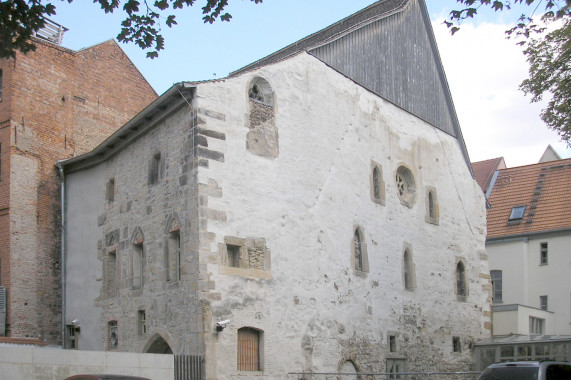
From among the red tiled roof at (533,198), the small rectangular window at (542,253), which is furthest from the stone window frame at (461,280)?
the red tiled roof at (533,198)

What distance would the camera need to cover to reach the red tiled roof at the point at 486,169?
4134cm

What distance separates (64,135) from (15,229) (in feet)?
13.0

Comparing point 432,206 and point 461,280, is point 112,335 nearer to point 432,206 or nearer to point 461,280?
point 432,206

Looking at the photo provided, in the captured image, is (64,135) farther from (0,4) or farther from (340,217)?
(0,4)

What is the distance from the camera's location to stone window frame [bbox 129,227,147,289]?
71.7 ft

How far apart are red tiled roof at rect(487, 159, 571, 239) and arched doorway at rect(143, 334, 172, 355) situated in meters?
20.2

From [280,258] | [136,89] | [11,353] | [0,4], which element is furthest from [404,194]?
[0,4]

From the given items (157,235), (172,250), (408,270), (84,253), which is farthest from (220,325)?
(408,270)

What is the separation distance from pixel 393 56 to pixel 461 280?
842 cm

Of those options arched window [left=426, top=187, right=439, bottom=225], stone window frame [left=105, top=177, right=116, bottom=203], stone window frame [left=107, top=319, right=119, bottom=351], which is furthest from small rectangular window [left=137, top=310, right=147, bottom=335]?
arched window [left=426, top=187, right=439, bottom=225]

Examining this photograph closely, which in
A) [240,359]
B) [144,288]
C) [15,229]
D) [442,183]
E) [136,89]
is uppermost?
[136,89]

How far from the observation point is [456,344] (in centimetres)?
2761

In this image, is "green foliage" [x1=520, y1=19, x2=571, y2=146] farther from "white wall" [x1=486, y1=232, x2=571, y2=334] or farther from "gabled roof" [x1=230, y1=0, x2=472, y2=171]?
"white wall" [x1=486, y1=232, x2=571, y2=334]

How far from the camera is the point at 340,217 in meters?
22.9
